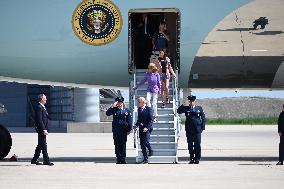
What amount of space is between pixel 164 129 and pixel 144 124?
825 millimetres

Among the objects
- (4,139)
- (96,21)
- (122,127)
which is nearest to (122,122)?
(122,127)

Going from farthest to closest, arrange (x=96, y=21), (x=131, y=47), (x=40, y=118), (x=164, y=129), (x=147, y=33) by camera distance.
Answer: (x=147, y=33) < (x=131, y=47) < (x=96, y=21) < (x=164, y=129) < (x=40, y=118)

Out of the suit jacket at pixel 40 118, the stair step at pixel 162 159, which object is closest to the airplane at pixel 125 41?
the suit jacket at pixel 40 118

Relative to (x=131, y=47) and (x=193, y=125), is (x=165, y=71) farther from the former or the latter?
(x=193, y=125)

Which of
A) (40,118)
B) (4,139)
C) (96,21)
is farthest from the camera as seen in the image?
(4,139)

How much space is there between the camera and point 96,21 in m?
20.8

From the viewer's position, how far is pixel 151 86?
818 inches

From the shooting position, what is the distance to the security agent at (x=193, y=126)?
2047 centimetres

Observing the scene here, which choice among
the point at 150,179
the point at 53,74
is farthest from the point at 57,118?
the point at 150,179

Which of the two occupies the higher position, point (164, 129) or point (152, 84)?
point (152, 84)

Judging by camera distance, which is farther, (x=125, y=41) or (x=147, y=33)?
(x=147, y=33)

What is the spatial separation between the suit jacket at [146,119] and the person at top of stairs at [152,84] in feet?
1.63

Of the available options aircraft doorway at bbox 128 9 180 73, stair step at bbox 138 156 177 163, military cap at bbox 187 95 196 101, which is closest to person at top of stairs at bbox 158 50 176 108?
aircraft doorway at bbox 128 9 180 73

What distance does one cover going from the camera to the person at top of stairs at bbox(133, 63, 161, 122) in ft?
68.0
